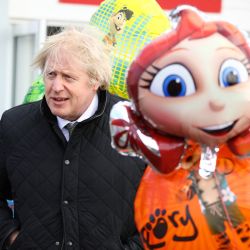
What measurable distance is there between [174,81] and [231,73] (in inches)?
6.8

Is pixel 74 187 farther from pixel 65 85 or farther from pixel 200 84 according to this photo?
pixel 200 84

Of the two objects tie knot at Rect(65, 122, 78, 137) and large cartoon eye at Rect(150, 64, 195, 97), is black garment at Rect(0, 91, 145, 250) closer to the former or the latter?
tie knot at Rect(65, 122, 78, 137)

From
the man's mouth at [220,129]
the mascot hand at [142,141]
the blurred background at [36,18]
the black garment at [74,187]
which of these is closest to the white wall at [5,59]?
the blurred background at [36,18]

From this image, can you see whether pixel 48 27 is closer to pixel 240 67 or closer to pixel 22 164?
pixel 22 164

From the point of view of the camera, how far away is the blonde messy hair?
275 cm

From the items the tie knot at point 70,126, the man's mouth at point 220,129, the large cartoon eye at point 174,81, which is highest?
the large cartoon eye at point 174,81

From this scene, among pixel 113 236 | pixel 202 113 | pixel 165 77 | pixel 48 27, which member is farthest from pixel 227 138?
pixel 48 27

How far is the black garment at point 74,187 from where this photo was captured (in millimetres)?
2801

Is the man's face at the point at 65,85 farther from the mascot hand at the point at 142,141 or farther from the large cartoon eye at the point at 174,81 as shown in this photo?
the large cartoon eye at the point at 174,81

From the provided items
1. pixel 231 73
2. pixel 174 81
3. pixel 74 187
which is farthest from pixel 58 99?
→ pixel 231 73

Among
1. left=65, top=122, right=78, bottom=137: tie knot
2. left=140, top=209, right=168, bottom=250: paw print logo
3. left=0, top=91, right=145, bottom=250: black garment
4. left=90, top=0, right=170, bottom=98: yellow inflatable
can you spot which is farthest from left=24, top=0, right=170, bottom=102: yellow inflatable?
left=140, top=209, right=168, bottom=250: paw print logo

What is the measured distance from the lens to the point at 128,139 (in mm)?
2348

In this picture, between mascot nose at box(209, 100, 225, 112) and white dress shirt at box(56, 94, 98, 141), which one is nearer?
mascot nose at box(209, 100, 225, 112)

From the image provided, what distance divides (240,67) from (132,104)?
14.6 inches
